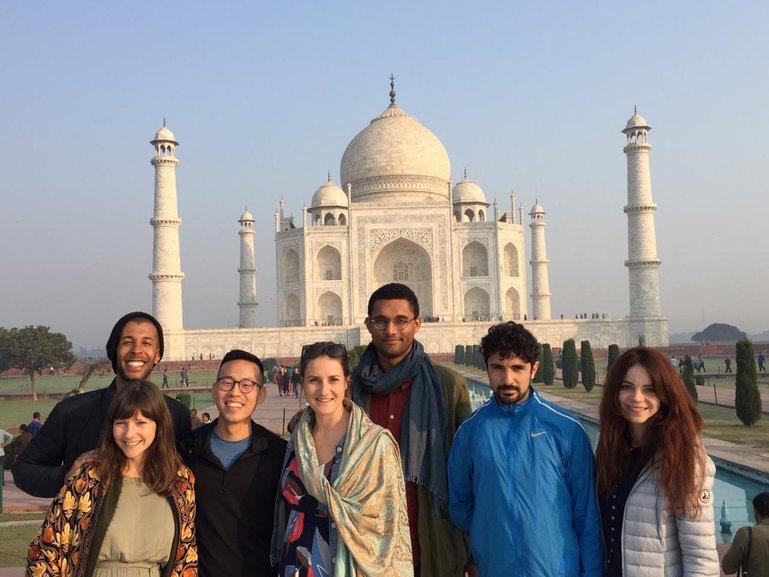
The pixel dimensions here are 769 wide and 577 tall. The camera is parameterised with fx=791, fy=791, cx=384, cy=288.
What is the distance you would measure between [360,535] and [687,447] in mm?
799

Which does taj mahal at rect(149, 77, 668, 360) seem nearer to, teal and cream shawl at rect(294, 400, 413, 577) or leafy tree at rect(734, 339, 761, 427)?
leafy tree at rect(734, 339, 761, 427)

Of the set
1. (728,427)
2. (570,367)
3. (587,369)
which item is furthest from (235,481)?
(570,367)

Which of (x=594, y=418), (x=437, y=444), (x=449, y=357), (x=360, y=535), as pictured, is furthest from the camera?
(x=449, y=357)

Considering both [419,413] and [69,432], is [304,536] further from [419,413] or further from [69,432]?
[69,432]

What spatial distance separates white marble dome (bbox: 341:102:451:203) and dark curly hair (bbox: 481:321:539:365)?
79.9ft

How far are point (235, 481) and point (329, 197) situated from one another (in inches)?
992

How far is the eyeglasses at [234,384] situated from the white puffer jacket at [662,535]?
991 millimetres

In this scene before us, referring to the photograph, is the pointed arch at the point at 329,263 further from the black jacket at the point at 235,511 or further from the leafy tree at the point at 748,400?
the black jacket at the point at 235,511

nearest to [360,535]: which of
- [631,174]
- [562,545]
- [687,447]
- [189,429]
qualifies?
[562,545]

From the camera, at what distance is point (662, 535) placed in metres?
1.85

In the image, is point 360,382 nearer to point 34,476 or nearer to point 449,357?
point 34,476

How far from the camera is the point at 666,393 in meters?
1.94

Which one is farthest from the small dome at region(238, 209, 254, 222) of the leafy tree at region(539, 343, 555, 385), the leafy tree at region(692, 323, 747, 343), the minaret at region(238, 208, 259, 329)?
the leafy tree at region(692, 323, 747, 343)

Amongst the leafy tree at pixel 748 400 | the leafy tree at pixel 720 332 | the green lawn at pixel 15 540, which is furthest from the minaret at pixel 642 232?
the leafy tree at pixel 720 332
